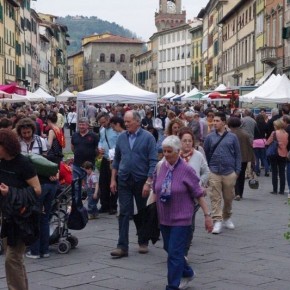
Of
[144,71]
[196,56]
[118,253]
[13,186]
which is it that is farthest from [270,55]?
[144,71]

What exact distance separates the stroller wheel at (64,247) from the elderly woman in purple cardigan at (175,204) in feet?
7.36

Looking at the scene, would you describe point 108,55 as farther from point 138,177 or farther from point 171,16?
point 138,177

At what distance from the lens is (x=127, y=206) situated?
8.96 m

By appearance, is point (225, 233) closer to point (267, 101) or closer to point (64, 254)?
point (64, 254)

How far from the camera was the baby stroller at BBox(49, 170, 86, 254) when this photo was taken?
9188 millimetres

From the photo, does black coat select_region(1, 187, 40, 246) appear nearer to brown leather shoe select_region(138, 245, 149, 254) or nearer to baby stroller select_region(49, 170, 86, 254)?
baby stroller select_region(49, 170, 86, 254)

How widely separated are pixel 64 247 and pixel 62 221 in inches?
12.9

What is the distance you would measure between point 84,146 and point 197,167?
376 cm

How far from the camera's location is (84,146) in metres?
12.2

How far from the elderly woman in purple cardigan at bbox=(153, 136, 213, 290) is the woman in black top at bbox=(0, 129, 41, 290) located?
4.11ft

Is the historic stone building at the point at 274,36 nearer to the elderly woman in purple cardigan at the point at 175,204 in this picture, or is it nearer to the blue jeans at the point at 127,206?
the blue jeans at the point at 127,206

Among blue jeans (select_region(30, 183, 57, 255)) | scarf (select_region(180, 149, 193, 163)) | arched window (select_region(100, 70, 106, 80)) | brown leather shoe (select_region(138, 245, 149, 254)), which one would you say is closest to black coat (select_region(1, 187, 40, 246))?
blue jeans (select_region(30, 183, 57, 255))

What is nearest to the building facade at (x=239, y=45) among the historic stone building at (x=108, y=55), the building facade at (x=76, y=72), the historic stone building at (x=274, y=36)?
the historic stone building at (x=274, y=36)

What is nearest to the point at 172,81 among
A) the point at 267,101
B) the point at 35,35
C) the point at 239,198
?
the point at 35,35
